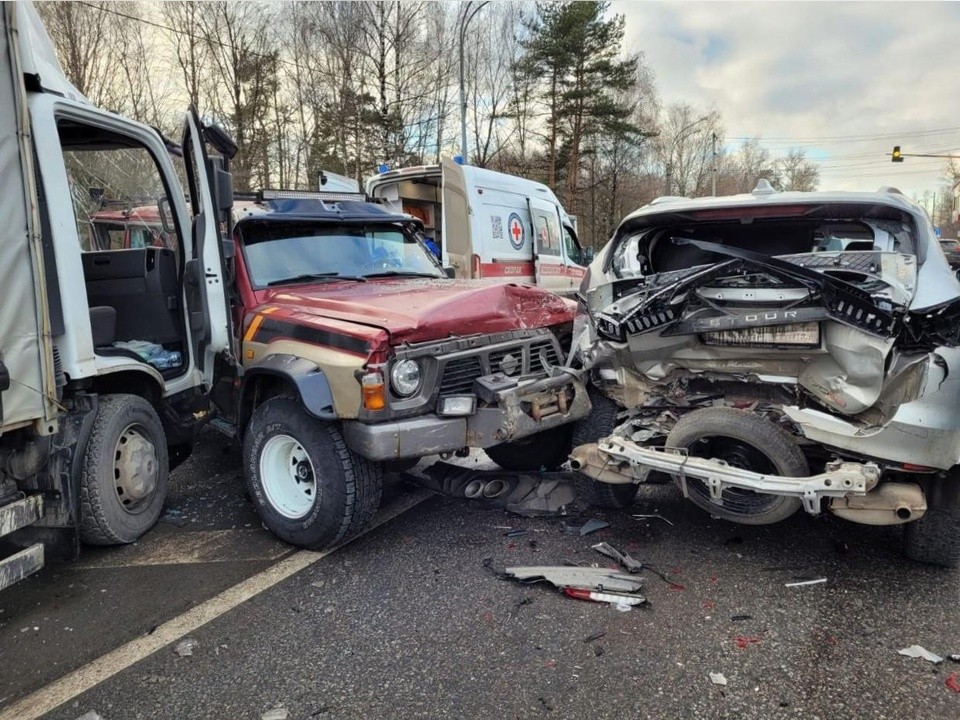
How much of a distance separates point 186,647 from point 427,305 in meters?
2.15

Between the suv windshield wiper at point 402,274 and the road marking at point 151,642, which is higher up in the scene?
the suv windshield wiper at point 402,274

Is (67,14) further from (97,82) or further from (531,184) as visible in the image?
(531,184)

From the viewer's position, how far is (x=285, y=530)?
391 centimetres

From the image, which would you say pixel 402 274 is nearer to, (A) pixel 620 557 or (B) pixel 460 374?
(B) pixel 460 374

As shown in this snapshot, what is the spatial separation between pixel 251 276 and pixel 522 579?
9.24ft

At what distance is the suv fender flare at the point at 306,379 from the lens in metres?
3.51

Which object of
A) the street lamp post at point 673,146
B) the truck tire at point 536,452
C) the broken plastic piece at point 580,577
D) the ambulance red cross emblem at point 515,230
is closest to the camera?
the broken plastic piece at point 580,577

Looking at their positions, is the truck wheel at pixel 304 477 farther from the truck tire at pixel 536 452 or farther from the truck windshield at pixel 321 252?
the truck tire at pixel 536 452

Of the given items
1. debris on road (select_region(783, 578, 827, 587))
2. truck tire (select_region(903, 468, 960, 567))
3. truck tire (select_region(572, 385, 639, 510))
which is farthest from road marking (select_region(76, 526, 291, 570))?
truck tire (select_region(903, 468, 960, 567))

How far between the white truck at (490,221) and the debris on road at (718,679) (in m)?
6.09

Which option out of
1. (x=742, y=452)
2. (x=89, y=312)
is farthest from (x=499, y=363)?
(x=89, y=312)

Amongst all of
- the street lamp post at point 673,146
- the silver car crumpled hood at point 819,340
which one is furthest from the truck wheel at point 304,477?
the street lamp post at point 673,146

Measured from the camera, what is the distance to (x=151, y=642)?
2977 mm

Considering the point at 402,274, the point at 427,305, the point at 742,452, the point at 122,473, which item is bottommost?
the point at 122,473
